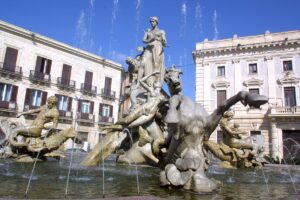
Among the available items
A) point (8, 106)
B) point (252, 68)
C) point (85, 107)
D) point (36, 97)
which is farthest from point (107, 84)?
point (252, 68)

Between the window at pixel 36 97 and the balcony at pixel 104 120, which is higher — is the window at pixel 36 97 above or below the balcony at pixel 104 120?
above

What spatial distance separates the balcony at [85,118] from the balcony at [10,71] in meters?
8.31

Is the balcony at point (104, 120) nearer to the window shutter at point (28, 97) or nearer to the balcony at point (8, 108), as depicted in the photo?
the window shutter at point (28, 97)

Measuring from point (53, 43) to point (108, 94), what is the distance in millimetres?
10146

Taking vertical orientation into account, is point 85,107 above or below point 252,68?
below

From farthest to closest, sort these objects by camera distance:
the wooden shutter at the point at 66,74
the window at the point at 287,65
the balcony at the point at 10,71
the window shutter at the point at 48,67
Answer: the wooden shutter at the point at 66,74 → the window shutter at the point at 48,67 → the balcony at the point at 10,71 → the window at the point at 287,65

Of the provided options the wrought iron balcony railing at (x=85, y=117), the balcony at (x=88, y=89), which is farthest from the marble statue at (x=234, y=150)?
the balcony at (x=88, y=89)

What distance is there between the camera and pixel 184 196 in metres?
2.76

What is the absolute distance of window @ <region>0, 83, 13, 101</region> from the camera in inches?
1141

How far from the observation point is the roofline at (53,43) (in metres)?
30.0

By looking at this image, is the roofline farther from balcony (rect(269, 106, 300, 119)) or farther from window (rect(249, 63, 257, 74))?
balcony (rect(269, 106, 300, 119))

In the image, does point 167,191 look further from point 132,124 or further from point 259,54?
point 259,54

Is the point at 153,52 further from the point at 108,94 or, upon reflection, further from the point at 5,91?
the point at 108,94

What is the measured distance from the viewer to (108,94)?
39188mm
